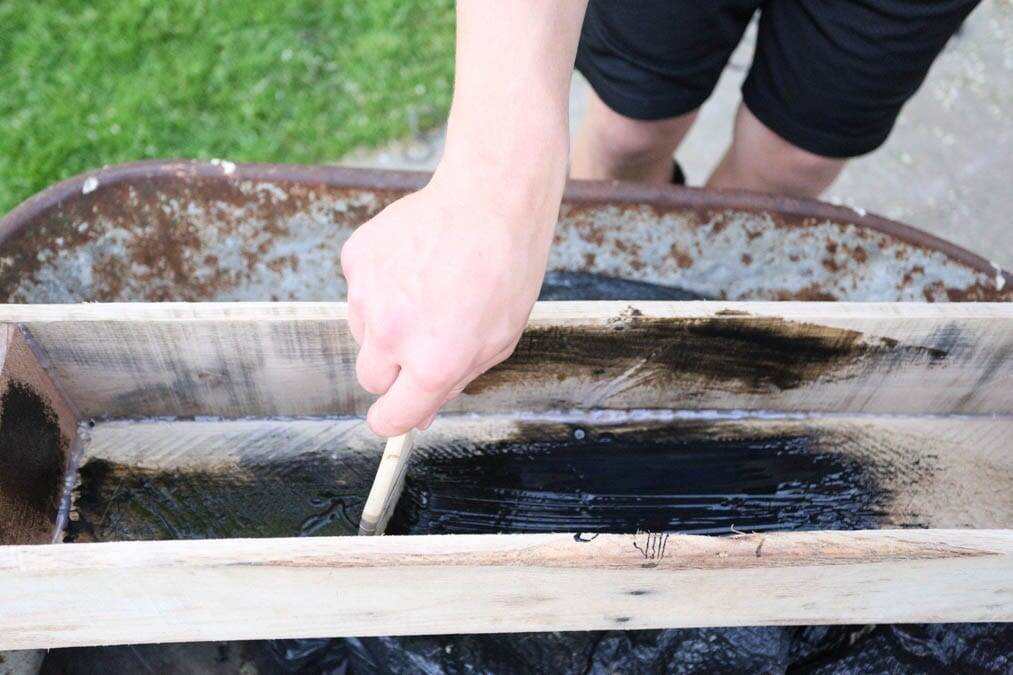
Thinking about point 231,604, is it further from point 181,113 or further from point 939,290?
point 181,113

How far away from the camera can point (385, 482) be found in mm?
1152

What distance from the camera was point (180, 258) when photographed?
1490 mm

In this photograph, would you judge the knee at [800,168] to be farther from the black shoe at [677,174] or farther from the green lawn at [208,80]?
the green lawn at [208,80]

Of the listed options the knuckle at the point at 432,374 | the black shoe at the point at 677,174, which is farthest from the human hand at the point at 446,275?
the black shoe at the point at 677,174

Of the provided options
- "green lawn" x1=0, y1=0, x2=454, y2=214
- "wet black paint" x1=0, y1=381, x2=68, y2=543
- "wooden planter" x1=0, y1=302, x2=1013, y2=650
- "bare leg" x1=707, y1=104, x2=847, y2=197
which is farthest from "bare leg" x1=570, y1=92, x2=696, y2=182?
"wet black paint" x1=0, y1=381, x2=68, y2=543

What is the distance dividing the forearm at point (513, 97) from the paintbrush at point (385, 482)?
41 centimetres

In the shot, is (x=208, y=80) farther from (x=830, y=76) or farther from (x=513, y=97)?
(x=513, y=97)

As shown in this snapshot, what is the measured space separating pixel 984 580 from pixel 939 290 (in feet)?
2.03

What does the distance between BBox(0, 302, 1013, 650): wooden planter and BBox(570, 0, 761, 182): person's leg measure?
49cm

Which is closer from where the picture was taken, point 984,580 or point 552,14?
point 552,14

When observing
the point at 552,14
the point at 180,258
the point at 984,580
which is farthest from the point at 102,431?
the point at 984,580

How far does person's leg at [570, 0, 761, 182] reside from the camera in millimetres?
1426

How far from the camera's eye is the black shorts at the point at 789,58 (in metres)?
1.34

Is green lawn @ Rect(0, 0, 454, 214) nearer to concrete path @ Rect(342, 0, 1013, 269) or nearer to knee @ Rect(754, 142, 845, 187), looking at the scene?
concrete path @ Rect(342, 0, 1013, 269)
